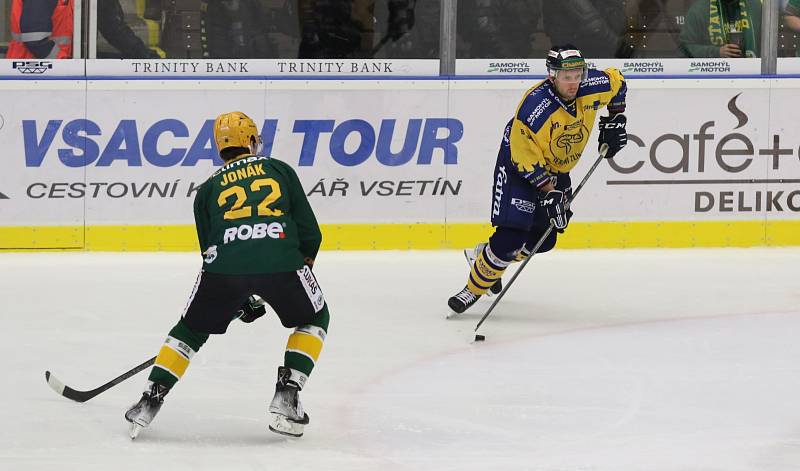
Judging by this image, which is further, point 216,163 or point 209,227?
point 216,163

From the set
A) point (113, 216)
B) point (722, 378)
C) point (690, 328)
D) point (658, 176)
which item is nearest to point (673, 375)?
point (722, 378)

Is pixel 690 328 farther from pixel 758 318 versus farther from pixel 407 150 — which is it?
pixel 407 150

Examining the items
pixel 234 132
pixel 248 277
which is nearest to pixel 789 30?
pixel 234 132

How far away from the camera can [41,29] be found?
7.63m

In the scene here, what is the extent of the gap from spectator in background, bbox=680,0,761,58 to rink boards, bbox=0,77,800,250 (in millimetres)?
212

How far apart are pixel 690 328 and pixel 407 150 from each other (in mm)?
2447

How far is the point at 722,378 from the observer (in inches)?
189

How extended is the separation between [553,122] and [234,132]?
221 centimetres

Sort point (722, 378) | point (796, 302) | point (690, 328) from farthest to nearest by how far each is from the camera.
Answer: point (796, 302), point (690, 328), point (722, 378)

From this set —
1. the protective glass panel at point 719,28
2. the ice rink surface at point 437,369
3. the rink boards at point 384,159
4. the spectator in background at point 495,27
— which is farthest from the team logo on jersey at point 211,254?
the protective glass panel at point 719,28

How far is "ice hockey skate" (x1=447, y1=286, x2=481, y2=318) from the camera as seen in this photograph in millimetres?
5988

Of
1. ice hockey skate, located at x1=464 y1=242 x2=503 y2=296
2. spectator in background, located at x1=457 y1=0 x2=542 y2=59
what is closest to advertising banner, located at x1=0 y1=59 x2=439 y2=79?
spectator in background, located at x1=457 y1=0 x2=542 y2=59

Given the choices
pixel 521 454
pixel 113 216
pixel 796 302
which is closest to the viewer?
pixel 521 454

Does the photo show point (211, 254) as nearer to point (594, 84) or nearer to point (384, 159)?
point (594, 84)
